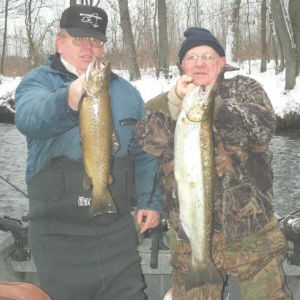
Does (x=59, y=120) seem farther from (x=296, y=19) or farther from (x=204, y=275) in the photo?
(x=296, y=19)

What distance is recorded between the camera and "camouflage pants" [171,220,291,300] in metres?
2.89

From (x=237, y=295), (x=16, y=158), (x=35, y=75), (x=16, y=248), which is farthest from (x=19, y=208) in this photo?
(x=35, y=75)

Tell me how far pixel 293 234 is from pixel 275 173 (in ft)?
24.5

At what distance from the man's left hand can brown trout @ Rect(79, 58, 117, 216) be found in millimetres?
685

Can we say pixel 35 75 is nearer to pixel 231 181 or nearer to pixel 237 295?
pixel 231 181

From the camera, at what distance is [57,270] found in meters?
2.81

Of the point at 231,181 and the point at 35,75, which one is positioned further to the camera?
the point at 231,181

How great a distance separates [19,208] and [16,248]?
17.2 ft

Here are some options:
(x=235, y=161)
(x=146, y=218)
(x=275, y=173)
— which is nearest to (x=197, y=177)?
(x=235, y=161)

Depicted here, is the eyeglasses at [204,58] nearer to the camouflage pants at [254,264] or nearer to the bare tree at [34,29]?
the camouflage pants at [254,264]

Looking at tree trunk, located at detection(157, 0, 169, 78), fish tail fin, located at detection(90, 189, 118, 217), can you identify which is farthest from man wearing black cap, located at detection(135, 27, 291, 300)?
tree trunk, located at detection(157, 0, 169, 78)

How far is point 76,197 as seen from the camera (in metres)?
2.73

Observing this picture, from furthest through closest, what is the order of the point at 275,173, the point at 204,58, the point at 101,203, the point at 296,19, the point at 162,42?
the point at 162,42 < the point at 296,19 < the point at 275,173 < the point at 204,58 < the point at 101,203

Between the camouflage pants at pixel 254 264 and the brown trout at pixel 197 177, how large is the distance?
9.4 inches
